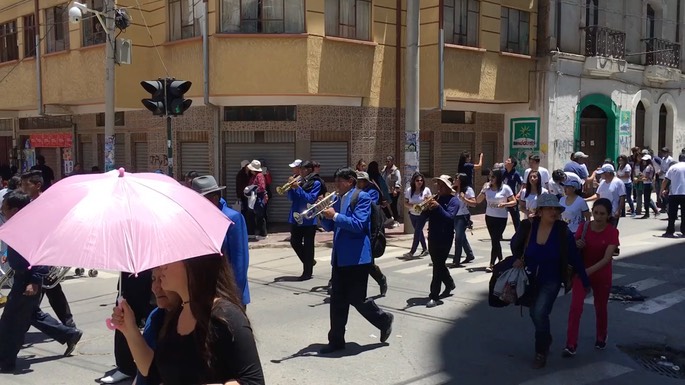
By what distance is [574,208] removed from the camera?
28.5 feet

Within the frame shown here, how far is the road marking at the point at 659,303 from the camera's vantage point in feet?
29.3

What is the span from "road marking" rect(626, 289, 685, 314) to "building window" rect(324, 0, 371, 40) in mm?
10634

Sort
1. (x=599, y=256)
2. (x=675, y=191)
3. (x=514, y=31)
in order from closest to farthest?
(x=599, y=256) < (x=675, y=191) < (x=514, y=31)

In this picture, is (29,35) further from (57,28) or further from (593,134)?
(593,134)

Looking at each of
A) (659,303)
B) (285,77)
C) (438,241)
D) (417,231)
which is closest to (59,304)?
(438,241)

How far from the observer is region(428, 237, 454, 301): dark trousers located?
902 centimetres

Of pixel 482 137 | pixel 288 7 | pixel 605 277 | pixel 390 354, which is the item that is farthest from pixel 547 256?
pixel 482 137

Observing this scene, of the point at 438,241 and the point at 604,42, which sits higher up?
the point at 604,42

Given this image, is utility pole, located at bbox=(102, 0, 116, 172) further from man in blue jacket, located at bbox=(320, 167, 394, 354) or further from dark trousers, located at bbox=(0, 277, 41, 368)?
man in blue jacket, located at bbox=(320, 167, 394, 354)

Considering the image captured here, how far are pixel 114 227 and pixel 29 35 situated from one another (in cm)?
2180

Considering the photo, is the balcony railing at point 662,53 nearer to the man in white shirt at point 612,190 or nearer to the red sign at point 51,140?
the man in white shirt at point 612,190

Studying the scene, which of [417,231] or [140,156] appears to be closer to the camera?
[417,231]

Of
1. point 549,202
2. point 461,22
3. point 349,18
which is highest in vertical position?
point 461,22

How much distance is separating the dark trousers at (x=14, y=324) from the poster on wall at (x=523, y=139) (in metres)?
18.0
